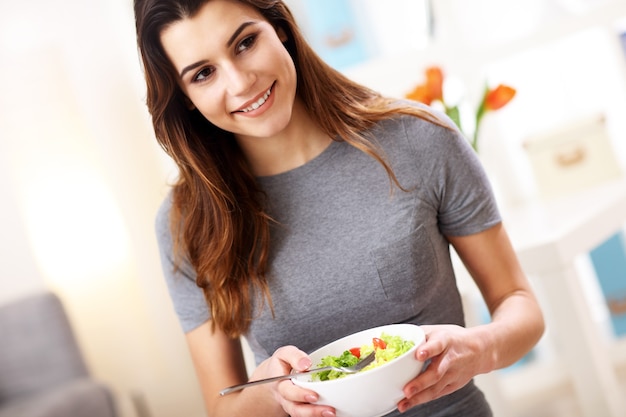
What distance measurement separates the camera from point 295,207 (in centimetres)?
108

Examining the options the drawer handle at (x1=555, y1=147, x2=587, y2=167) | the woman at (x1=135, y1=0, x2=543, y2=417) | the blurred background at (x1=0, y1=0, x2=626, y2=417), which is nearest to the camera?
the woman at (x1=135, y1=0, x2=543, y2=417)

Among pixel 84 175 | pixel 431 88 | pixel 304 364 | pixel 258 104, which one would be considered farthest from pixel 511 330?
pixel 84 175

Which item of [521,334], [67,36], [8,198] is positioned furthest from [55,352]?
[521,334]

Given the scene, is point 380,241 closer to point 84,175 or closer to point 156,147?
point 156,147

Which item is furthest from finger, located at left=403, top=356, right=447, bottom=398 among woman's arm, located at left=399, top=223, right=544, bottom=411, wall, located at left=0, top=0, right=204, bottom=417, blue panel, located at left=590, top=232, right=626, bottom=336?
wall, located at left=0, top=0, right=204, bottom=417

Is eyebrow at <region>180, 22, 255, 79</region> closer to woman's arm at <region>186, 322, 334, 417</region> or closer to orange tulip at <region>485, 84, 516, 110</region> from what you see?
woman's arm at <region>186, 322, 334, 417</region>

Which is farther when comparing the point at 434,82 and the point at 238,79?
the point at 434,82

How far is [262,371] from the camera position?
920mm

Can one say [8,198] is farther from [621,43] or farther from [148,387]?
[621,43]

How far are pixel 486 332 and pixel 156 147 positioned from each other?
183 centimetres

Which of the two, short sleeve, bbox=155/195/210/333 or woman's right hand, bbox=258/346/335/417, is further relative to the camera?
short sleeve, bbox=155/195/210/333

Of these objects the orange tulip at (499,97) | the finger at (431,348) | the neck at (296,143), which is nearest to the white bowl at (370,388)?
the finger at (431,348)

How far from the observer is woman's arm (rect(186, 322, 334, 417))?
81 centimetres

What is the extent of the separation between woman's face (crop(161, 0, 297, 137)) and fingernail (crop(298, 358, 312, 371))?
32 cm
